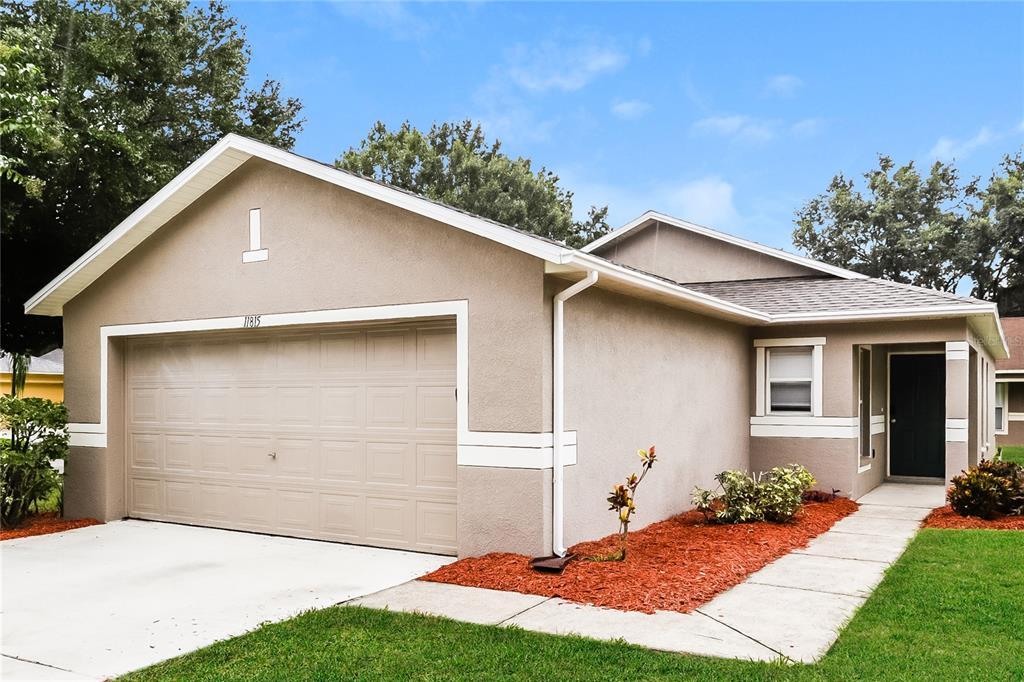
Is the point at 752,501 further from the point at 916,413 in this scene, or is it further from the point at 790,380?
the point at 916,413

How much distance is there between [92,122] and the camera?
54.2 ft

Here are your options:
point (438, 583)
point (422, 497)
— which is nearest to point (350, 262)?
point (422, 497)

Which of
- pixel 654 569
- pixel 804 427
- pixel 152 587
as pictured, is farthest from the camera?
pixel 804 427

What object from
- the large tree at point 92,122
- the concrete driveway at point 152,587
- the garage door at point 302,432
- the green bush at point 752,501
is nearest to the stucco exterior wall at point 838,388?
the green bush at point 752,501

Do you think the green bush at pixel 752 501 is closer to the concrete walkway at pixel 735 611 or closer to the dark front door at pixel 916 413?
the concrete walkway at pixel 735 611

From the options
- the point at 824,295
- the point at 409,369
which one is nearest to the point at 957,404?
the point at 824,295

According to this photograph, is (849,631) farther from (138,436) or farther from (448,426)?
(138,436)

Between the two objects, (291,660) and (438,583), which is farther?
(438,583)

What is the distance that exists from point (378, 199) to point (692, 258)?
962 centimetres

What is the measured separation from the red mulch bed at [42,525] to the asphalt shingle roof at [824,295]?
33.0 feet

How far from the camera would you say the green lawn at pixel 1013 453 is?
66.3 ft

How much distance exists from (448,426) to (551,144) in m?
36.8

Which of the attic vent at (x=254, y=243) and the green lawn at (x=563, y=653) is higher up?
the attic vent at (x=254, y=243)

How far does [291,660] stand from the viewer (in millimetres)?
5367
